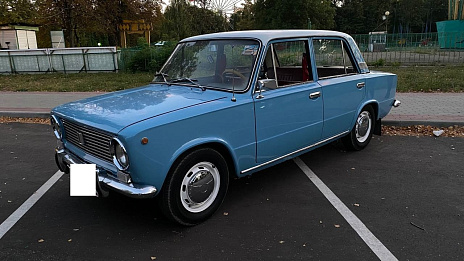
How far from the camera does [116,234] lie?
333cm

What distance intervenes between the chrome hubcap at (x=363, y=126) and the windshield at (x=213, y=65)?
2.33m

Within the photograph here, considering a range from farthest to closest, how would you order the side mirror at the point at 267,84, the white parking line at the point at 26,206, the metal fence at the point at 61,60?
1. the metal fence at the point at 61,60
2. the side mirror at the point at 267,84
3. the white parking line at the point at 26,206

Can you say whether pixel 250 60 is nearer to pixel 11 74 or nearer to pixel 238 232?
pixel 238 232

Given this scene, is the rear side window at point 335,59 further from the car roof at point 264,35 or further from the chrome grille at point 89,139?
the chrome grille at point 89,139

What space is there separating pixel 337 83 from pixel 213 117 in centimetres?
213

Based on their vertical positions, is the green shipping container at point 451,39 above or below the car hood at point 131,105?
above

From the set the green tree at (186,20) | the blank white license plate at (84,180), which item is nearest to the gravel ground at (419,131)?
the blank white license plate at (84,180)

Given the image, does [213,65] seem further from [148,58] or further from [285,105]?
[148,58]

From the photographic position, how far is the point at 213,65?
4109 millimetres

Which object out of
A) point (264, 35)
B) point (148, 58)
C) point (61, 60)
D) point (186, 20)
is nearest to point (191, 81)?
point (264, 35)

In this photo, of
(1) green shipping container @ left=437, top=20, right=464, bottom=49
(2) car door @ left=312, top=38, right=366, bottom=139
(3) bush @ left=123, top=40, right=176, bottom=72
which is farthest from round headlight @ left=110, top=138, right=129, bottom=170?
(1) green shipping container @ left=437, top=20, right=464, bottom=49

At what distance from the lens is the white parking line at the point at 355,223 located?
2.97 meters

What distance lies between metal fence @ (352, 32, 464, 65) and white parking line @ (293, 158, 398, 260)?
529 inches

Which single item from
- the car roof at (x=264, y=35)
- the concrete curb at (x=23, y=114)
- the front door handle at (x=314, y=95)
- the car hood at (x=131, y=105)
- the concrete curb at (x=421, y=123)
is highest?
the car roof at (x=264, y=35)
